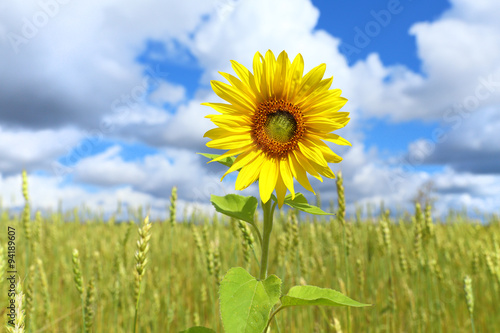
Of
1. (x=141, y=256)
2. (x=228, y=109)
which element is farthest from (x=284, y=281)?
(x=228, y=109)

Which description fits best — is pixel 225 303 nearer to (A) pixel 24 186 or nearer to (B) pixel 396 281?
(A) pixel 24 186

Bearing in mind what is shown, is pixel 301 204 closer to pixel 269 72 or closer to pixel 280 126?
pixel 280 126

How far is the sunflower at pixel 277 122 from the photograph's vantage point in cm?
122

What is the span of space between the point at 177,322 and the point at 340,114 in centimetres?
280

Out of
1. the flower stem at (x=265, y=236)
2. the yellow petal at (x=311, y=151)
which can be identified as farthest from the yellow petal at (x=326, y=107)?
the flower stem at (x=265, y=236)

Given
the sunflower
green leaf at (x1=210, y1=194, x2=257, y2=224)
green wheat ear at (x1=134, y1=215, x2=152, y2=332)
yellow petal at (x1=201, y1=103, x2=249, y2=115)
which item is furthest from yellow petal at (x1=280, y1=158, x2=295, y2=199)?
green wheat ear at (x1=134, y1=215, x2=152, y2=332)

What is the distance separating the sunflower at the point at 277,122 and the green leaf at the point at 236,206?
0.08 m

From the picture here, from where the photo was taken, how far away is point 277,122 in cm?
131

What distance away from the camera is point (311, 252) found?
14.1 ft

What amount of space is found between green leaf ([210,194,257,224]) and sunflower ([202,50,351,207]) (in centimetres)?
8

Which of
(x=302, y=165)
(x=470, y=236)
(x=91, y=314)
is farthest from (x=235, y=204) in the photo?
(x=470, y=236)

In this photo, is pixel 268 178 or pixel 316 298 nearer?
pixel 316 298

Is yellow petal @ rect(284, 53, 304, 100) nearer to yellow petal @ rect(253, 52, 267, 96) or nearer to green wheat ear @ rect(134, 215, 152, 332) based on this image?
yellow petal @ rect(253, 52, 267, 96)

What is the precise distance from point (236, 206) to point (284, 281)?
96.9 inches
